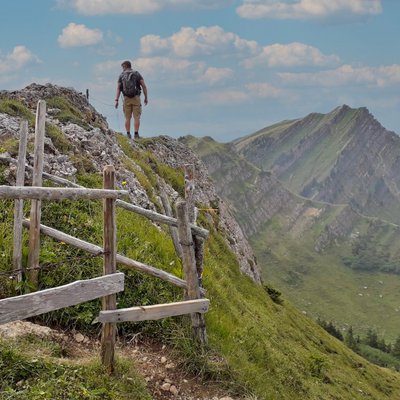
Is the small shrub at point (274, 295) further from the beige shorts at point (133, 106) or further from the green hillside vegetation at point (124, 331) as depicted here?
the green hillside vegetation at point (124, 331)

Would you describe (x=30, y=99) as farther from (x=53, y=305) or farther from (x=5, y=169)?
(x=53, y=305)

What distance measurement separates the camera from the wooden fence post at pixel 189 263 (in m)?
10.6

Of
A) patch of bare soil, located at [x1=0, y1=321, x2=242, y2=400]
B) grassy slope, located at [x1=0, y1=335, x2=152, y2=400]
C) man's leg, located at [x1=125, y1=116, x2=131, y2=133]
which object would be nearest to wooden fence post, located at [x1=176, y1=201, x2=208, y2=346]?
patch of bare soil, located at [x1=0, y1=321, x2=242, y2=400]

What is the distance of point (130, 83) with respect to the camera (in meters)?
28.4

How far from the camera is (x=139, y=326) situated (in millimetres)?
11523

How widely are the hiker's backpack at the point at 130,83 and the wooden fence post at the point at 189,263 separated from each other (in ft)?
64.3

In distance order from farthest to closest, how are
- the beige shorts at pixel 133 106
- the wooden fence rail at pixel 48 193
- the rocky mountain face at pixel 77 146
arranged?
the beige shorts at pixel 133 106 < the rocky mountain face at pixel 77 146 < the wooden fence rail at pixel 48 193

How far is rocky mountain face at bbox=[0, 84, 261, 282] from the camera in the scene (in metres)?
19.5

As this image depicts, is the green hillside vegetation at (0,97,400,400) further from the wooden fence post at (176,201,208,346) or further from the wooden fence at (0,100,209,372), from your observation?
the wooden fence at (0,100,209,372)

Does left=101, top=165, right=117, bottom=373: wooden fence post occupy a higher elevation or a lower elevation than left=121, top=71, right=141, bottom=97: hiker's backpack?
lower

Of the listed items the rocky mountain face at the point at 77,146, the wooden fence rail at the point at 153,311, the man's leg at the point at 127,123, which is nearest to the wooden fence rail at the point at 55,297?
the wooden fence rail at the point at 153,311


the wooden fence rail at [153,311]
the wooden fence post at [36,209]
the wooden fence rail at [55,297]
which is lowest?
the wooden fence rail at [153,311]

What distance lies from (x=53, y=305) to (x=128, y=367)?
2435mm

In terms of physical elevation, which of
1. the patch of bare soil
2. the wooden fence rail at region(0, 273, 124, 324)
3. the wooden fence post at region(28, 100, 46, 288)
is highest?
the wooden fence post at region(28, 100, 46, 288)
